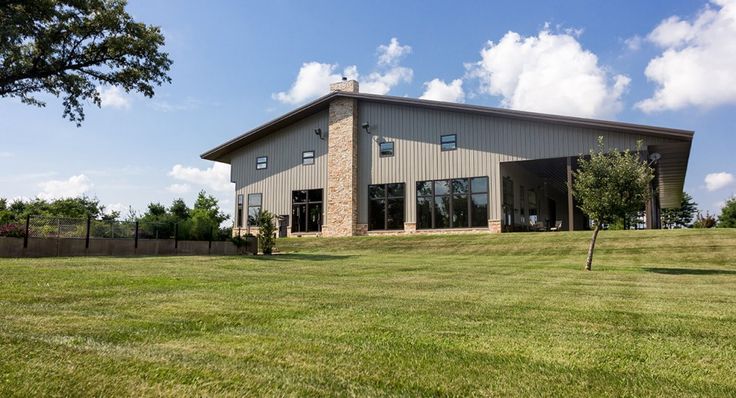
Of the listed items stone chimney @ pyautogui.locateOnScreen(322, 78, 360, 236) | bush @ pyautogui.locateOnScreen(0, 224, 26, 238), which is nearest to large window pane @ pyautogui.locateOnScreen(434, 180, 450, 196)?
stone chimney @ pyautogui.locateOnScreen(322, 78, 360, 236)

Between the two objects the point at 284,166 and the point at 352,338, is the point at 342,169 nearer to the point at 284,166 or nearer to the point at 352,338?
the point at 284,166

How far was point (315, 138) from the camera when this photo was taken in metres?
32.6

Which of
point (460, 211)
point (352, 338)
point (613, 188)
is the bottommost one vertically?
point (352, 338)

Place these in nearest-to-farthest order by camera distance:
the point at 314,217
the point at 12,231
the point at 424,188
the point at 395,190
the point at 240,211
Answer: the point at 12,231 < the point at 424,188 < the point at 395,190 < the point at 314,217 < the point at 240,211

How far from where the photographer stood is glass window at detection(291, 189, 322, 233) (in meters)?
31.9

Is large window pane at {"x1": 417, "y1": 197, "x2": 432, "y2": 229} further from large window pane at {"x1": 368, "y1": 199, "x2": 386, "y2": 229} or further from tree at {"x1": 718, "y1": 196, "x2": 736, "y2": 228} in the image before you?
tree at {"x1": 718, "y1": 196, "x2": 736, "y2": 228}

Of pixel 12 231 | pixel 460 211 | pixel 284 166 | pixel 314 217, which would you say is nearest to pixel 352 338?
pixel 12 231

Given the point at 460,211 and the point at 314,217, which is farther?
the point at 314,217

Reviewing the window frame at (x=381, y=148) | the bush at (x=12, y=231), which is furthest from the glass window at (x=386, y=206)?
the bush at (x=12, y=231)

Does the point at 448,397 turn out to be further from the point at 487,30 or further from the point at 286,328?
the point at 487,30

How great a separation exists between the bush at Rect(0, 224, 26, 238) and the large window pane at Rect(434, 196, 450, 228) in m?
19.3

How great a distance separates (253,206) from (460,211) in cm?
1460

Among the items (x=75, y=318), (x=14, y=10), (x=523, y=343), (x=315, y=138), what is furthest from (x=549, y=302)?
(x=315, y=138)

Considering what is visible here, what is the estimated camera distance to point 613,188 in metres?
13.9
